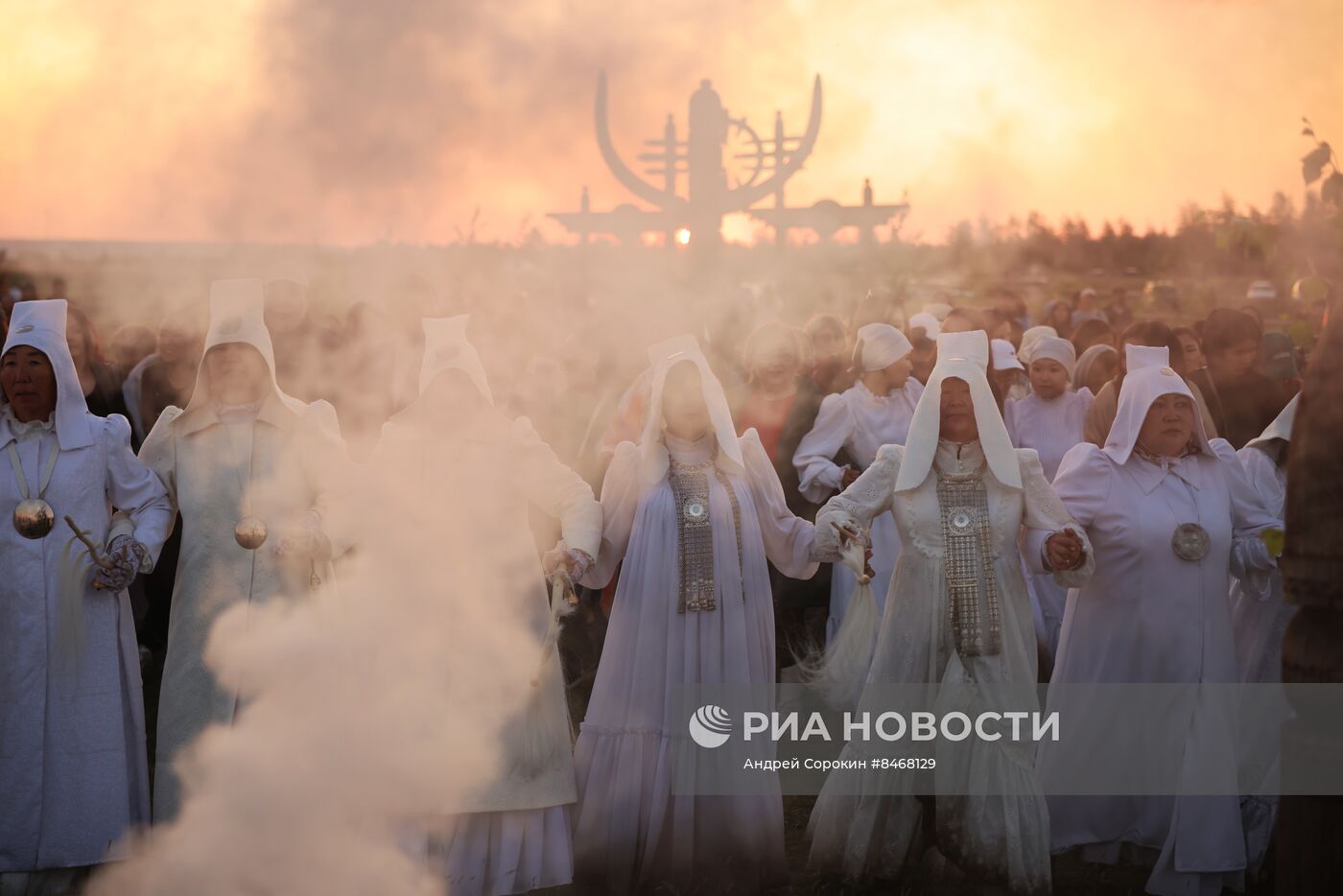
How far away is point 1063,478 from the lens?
18.9ft

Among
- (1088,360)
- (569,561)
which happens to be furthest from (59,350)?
(1088,360)

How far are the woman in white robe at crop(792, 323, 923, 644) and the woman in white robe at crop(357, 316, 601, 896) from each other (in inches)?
83.1

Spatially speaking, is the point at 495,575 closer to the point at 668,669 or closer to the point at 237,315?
the point at 668,669

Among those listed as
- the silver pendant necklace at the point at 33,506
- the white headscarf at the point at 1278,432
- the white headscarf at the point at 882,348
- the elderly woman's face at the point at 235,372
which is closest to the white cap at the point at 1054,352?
the white headscarf at the point at 882,348

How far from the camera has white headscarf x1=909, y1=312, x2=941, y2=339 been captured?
30.2ft

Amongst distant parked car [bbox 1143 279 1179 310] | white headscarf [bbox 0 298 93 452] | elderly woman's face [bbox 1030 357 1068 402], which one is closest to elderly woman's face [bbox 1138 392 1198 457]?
elderly woman's face [bbox 1030 357 1068 402]

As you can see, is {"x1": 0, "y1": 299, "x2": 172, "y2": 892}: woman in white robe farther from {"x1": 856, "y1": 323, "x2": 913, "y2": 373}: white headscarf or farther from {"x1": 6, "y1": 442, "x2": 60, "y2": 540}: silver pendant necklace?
{"x1": 856, "y1": 323, "x2": 913, "y2": 373}: white headscarf

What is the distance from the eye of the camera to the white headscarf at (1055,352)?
8.15m

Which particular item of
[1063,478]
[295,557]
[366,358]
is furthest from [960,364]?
Result: [366,358]

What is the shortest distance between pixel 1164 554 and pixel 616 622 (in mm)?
2264

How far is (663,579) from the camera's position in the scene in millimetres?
5492

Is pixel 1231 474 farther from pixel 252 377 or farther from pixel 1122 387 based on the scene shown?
pixel 252 377

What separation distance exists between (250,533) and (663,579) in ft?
5.36

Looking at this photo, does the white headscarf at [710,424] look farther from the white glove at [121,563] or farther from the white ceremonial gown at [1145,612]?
the white glove at [121,563]
